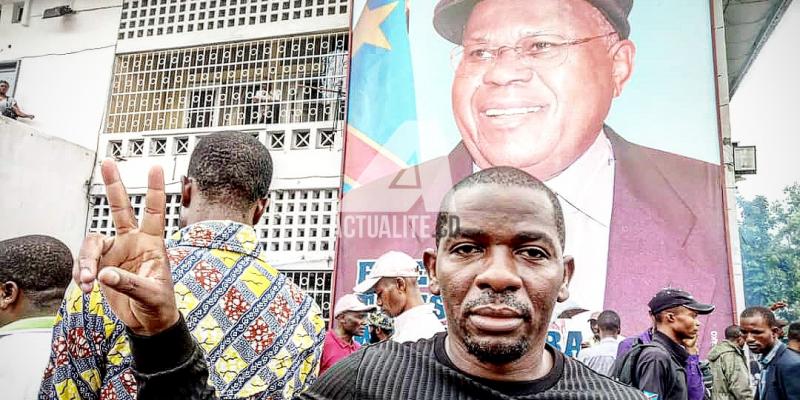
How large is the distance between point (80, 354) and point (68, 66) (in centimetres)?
940

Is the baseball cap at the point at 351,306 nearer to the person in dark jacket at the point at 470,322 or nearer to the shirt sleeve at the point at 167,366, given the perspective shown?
the person in dark jacket at the point at 470,322

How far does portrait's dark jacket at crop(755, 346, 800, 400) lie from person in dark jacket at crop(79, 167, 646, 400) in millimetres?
3621

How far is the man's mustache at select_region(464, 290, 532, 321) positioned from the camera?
1234 mm

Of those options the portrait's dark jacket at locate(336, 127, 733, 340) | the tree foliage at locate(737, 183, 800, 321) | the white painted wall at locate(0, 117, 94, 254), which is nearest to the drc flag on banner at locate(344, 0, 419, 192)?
the portrait's dark jacket at locate(336, 127, 733, 340)

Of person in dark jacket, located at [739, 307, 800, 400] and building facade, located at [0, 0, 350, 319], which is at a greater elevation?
building facade, located at [0, 0, 350, 319]

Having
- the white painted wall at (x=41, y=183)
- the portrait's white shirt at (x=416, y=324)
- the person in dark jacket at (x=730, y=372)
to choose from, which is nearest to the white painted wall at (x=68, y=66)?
the white painted wall at (x=41, y=183)

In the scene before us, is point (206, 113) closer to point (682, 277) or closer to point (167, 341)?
point (682, 277)

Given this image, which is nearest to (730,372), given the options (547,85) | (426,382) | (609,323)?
(609,323)

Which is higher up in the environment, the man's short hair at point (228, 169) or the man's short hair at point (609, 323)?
the man's short hair at point (228, 169)

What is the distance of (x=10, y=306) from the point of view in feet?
7.26

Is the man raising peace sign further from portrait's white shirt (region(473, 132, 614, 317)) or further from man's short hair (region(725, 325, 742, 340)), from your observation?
man's short hair (region(725, 325, 742, 340))

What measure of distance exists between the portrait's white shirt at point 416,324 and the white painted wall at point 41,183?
22.0 feet

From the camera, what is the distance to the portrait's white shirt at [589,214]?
641 centimetres

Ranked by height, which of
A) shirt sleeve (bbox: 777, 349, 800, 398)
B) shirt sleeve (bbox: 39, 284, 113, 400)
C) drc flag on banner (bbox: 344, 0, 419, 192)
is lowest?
shirt sleeve (bbox: 777, 349, 800, 398)
